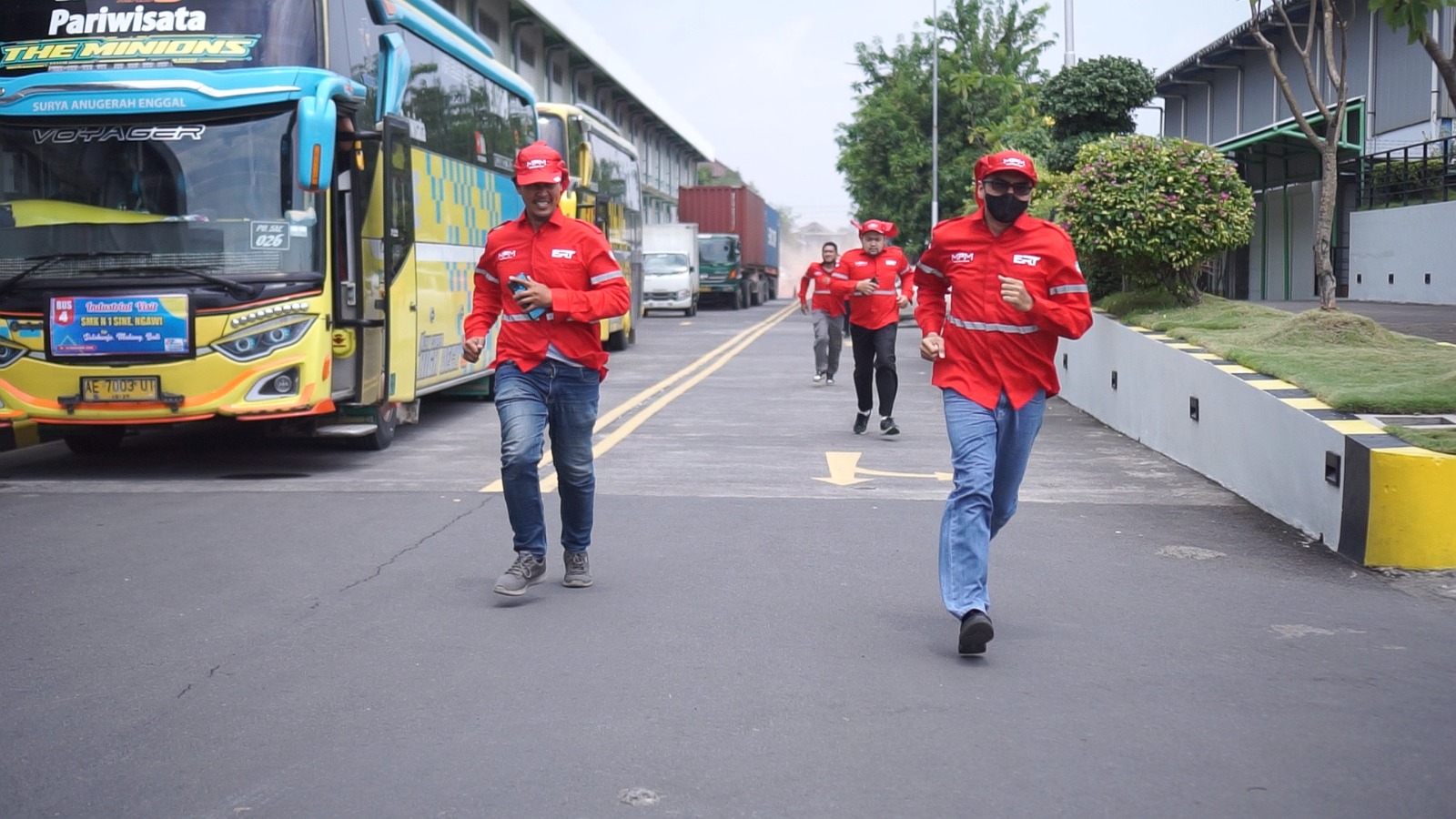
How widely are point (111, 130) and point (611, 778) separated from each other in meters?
8.21

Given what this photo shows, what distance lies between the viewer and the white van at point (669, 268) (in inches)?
1718

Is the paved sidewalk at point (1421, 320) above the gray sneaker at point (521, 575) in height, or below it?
above

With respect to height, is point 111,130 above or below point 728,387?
above

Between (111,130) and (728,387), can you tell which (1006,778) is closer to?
(111,130)

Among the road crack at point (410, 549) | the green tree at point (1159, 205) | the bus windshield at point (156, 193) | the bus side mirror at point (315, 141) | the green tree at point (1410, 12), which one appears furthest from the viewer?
the green tree at point (1159, 205)

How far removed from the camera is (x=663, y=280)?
43562 millimetres

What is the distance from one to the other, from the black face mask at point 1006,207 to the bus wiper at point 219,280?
20.9 ft

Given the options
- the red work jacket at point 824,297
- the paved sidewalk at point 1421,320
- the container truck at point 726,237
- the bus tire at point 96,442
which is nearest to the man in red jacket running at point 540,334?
the bus tire at point 96,442

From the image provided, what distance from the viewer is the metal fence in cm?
2698

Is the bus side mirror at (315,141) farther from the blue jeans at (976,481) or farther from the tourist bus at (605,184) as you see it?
the tourist bus at (605,184)

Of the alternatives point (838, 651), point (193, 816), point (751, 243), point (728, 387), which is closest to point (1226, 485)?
point (838, 651)

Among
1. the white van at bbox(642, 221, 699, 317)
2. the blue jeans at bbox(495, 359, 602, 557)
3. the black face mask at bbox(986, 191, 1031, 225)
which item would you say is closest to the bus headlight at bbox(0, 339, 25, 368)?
the blue jeans at bbox(495, 359, 602, 557)

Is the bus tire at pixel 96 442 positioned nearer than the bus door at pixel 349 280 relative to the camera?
No

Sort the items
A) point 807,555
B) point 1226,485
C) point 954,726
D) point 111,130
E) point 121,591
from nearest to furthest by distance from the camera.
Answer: point 954,726 → point 121,591 → point 807,555 → point 1226,485 → point 111,130
